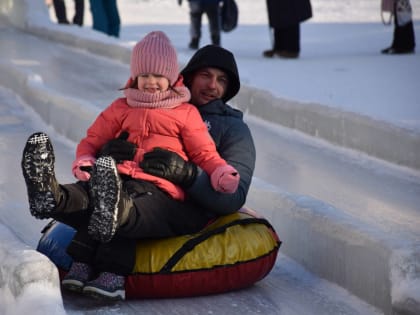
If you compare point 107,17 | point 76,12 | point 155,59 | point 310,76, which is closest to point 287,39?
point 310,76

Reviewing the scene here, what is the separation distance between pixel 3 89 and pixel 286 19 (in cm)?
303

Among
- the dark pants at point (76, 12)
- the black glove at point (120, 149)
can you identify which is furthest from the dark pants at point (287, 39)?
the black glove at point (120, 149)

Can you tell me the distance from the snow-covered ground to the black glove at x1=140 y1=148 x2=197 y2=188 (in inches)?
20.4

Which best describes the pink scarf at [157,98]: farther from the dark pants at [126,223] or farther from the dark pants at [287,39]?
the dark pants at [287,39]

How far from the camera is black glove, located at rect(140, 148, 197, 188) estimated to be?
3.58m

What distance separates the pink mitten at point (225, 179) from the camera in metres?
3.56

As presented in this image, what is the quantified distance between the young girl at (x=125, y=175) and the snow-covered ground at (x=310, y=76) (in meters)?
0.18

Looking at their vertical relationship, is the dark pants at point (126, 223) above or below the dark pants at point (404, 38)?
above

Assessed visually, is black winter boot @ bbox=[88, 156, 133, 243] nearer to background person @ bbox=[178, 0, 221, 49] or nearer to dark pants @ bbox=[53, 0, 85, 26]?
background person @ bbox=[178, 0, 221, 49]

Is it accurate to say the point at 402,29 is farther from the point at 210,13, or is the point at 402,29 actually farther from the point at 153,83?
the point at 153,83

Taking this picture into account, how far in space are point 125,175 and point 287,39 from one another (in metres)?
7.41

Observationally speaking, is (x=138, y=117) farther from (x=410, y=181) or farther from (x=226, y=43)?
(x=226, y=43)

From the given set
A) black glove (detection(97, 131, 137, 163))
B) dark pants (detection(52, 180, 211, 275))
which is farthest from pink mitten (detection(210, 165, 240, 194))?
black glove (detection(97, 131, 137, 163))

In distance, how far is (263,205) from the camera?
461 centimetres
